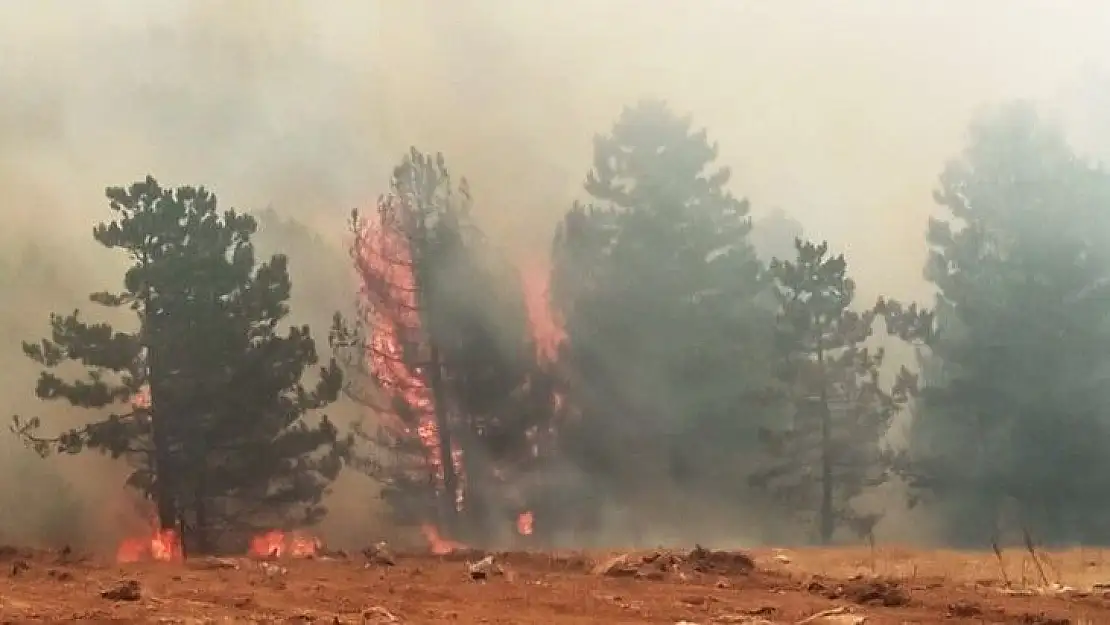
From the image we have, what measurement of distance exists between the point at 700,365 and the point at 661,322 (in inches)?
67.4

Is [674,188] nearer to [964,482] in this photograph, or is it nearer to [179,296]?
[964,482]

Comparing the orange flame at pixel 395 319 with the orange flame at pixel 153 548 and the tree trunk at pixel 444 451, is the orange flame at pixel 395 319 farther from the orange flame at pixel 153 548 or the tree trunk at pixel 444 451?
the orange flame at pixel 153 548

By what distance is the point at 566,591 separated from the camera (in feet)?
41.5

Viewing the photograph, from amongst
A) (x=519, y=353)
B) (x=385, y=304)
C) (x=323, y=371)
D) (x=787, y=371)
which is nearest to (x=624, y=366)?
(x=519, y=353)

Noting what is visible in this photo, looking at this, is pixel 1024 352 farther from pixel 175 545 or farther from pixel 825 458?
pixel 175 545

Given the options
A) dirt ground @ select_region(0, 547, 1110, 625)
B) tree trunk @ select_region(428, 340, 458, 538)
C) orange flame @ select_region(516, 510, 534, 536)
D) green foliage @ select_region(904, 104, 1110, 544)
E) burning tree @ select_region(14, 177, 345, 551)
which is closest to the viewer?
dirt ground @ select_region(0, 547, 1110, 625)

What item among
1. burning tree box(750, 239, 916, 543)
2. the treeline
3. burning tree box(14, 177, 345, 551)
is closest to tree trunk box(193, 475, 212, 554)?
burning tree box(14, 177, 345, 551)

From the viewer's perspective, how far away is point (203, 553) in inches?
891

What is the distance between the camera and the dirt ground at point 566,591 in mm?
10062

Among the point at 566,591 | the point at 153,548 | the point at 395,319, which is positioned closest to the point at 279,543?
the point at 153,548

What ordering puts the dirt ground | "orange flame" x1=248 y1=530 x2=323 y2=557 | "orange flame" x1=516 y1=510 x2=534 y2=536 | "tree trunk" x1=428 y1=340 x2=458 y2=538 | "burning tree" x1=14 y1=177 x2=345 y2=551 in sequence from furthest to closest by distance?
1. "orange flame" x1=516 y1=510 x2=534 y2=536
2. "tree trunk" x1=428 y1=340 x2=458 y2=538
3. "orange flame" x1=248 y1=530 x2=323 y2=557
4. "burning tree" x1=14 y1=177 x2=345 y2=551
5. the dirt ground

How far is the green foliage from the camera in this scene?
26875 millimetres

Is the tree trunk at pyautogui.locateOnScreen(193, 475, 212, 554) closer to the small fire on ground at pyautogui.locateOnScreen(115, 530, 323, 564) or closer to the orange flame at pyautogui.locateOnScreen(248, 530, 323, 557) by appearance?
the small fire on ground at pyautogui.locateOnScreen(115, 530, 323, 564)

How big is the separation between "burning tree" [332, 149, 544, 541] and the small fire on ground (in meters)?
3.61
